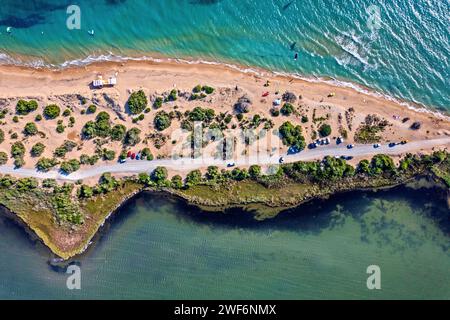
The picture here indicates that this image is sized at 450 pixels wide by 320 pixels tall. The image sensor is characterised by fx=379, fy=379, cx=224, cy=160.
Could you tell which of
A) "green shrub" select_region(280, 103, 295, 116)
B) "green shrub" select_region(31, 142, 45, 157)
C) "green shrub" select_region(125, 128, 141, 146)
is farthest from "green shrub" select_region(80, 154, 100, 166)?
"green shrub" select_region(280, 103, 295, 116)

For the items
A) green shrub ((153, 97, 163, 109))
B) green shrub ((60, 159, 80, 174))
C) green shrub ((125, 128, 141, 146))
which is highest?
green shrub ((153, 97, 163, 109))

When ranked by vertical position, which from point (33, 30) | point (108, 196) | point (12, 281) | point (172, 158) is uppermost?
point (33, 30)

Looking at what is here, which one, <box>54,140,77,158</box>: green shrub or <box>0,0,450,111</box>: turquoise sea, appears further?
<box>0,0,450,111</box>: turquoise sea

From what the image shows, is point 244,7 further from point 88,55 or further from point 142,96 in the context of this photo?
point 88,55

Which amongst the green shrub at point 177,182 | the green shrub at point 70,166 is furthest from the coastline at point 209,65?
the green shrub at point 177,182

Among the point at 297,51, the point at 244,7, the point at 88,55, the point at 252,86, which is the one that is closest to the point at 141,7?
the point at 88,55

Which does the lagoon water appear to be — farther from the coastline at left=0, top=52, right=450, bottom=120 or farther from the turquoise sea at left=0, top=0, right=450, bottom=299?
the coastline at left=0, top=52, right=450, bottom=120

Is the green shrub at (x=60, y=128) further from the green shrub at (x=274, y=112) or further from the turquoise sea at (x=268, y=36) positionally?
the green shrub at (x=274, y=112)
